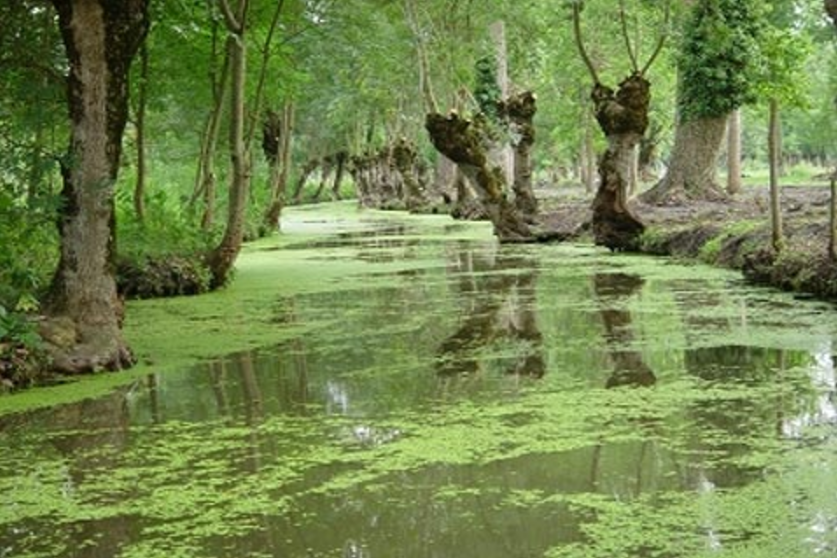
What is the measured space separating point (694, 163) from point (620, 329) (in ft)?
43.1

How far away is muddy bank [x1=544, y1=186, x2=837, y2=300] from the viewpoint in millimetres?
10852

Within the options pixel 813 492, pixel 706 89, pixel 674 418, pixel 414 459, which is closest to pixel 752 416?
pixel 674 418

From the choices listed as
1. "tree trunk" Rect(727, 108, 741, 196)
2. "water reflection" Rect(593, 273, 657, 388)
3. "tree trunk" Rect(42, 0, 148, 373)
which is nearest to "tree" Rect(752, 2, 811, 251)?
"water reflection" Rect(593, 273, 657, 388)

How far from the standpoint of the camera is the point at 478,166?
66.8 feet

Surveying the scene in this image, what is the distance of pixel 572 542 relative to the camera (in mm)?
3891

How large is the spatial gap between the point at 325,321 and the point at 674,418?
17.8ft

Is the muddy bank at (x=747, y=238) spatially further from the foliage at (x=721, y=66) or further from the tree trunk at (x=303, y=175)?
the tree trunk at (x=303, y=175)

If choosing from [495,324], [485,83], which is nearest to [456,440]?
[495,324]

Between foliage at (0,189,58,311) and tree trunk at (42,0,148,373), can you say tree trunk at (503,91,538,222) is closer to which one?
foliage at (0,189,58,311)

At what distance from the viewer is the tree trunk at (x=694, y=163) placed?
831 inches

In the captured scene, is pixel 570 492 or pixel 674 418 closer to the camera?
pixel 570 492

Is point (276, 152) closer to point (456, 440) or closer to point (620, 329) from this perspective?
point (620, 329)

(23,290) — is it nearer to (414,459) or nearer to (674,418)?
(414,459)

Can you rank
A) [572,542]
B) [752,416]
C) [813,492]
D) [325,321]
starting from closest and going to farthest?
[572,542], [813,492], [752,416], [325,321]
